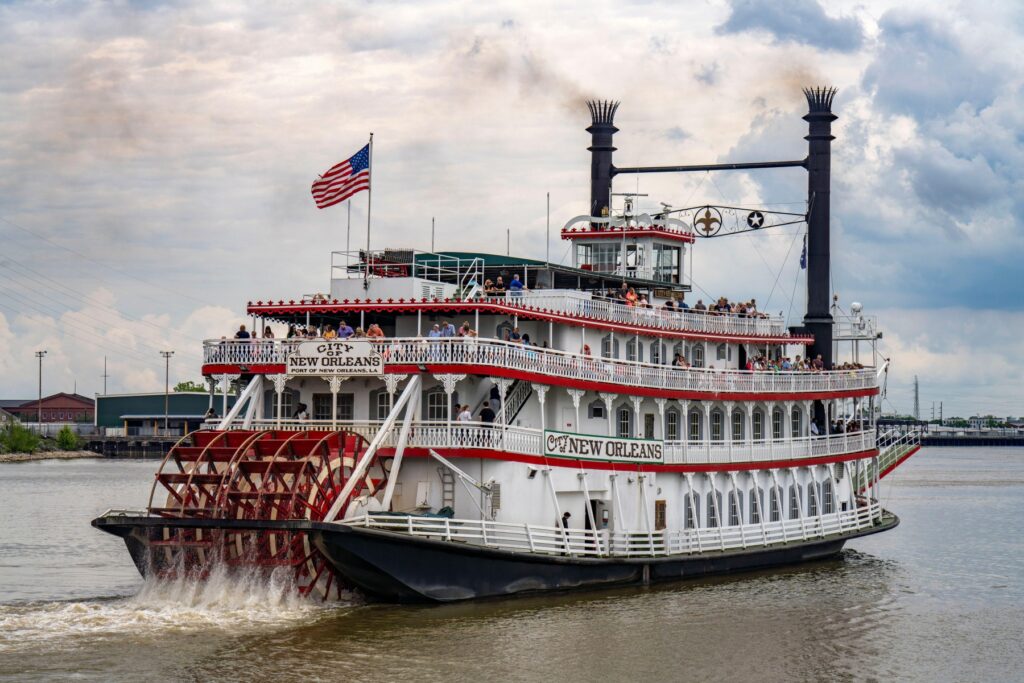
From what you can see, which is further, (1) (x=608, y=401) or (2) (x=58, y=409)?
(2) (x=58, y=409)

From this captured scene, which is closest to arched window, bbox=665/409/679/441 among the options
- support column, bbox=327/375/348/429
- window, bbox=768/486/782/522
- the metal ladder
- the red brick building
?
window, bbox=768/486/782/522

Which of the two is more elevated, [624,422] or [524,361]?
[524,361]

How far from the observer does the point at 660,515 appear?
106ft

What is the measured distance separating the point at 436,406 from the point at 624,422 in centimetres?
555

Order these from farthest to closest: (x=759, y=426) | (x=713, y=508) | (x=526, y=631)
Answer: (x=759, y=426) < (x=713, y=508) < (x=526, y=631)

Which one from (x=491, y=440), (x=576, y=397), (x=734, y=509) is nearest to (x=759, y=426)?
(x=734, y=509)

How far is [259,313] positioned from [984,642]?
1606 cm

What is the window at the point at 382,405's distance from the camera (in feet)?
97.0

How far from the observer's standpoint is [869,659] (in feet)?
80.9

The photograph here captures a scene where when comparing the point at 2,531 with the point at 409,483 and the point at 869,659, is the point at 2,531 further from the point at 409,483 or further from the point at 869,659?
the point at 869,659

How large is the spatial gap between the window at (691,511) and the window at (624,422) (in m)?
2.08

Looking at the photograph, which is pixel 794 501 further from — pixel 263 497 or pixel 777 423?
pixel 263 497

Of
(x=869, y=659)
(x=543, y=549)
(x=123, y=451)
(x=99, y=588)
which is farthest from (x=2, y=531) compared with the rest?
(x=123, y=451)

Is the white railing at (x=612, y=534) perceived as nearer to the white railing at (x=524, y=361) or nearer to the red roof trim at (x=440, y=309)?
the white railing at (x=524, y=361)
